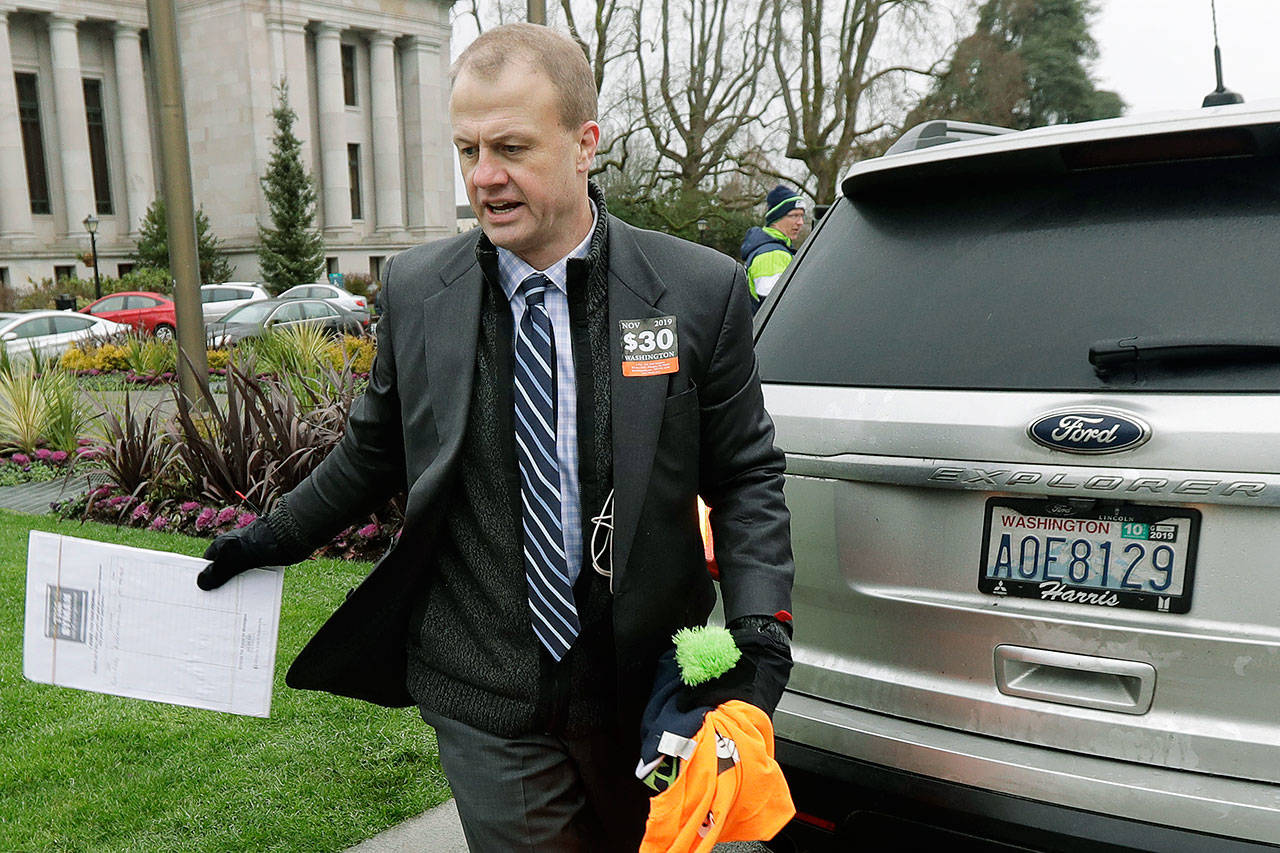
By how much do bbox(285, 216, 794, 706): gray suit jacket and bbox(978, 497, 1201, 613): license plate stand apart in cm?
45

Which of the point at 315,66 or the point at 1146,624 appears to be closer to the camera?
the point at 1146,624

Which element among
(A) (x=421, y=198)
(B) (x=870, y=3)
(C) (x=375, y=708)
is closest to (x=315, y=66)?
(A) (x=421, y=198)

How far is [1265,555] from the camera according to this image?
1.83 m

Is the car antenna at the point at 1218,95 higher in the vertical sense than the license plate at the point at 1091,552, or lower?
higher

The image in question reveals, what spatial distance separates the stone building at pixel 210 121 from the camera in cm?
4909

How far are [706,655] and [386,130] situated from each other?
58.1m

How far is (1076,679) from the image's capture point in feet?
6.63

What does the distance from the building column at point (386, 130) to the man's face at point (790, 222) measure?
4951 cm

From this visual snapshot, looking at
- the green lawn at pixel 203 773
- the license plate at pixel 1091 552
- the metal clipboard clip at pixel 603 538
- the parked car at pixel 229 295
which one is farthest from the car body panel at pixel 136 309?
the license plate at pixel 1091 552

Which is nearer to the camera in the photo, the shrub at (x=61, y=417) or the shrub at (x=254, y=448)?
the shrub at (x=254, y=448)

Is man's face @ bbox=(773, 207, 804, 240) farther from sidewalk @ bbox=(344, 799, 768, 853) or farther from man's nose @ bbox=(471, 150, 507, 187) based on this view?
man's nose @ bbox=(471, 150, 507, 187)

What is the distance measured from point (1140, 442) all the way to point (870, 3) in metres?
34.4

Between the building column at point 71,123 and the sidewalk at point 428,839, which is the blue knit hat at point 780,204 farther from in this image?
the building column at point 71,123

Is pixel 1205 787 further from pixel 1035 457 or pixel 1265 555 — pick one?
pixel 1035 457
